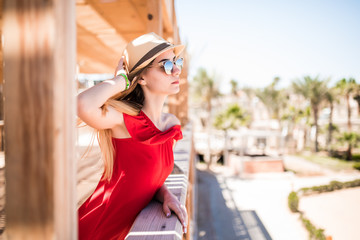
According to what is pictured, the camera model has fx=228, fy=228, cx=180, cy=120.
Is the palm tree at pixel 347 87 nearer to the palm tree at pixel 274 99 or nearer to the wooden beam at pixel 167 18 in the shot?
the palm tree at pixel 274 99

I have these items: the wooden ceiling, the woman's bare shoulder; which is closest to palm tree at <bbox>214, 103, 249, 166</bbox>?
the wooden ceiling

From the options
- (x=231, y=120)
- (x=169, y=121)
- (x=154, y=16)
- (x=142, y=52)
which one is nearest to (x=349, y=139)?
(x=231, y=120)

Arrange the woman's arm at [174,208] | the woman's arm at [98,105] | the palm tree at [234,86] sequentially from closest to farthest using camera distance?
the woman's arm at [98,105] < the woman's arm at [174,208] < the palm tree at [234,86]

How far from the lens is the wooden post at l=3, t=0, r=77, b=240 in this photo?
494 mm

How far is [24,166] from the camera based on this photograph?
503 mm

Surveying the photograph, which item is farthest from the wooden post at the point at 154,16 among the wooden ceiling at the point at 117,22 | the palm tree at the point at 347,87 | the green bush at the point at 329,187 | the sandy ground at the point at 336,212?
the palm tree at the point at 347,87

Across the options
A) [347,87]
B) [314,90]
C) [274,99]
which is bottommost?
[274,99]

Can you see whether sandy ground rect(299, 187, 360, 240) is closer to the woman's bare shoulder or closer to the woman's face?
the woman's bare shoulder

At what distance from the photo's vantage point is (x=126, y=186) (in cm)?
128

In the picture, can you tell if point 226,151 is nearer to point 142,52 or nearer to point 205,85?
point 205,85

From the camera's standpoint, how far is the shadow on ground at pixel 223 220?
26.9ft

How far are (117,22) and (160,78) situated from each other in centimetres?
297

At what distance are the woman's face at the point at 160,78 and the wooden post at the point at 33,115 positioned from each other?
0.89 m

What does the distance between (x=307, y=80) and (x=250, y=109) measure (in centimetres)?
1991
